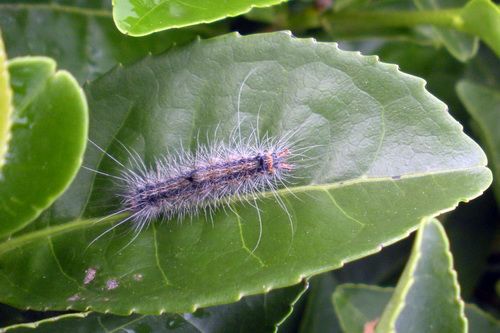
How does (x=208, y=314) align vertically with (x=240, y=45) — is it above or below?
below

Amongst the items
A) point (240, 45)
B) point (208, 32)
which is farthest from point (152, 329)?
point (208, 32)

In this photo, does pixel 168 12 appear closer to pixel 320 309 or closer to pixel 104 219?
pixel 104 219

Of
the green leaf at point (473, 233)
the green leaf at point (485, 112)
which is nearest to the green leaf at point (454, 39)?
the green leaf at point (485, 112)

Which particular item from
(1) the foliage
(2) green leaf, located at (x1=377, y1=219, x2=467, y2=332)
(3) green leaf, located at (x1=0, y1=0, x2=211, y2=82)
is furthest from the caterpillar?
(3) green leaf, located at (x1=0, y1=0, x2=211, y2=82)

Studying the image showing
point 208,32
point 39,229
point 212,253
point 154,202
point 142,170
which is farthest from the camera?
point 208,32

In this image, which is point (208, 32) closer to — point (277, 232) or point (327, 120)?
point (327, 120)

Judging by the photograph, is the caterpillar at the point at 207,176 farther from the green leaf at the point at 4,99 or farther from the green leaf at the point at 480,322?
the green leaf at the point at 480,322
